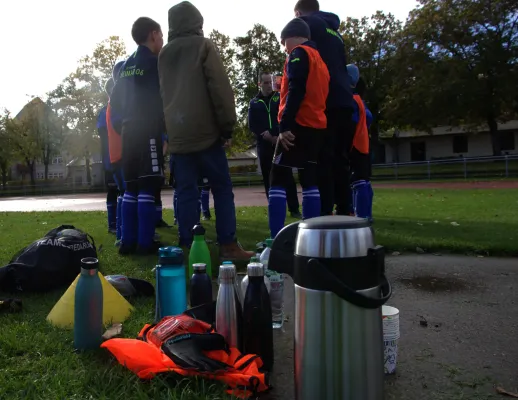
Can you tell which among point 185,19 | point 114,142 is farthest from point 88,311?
point 114,142

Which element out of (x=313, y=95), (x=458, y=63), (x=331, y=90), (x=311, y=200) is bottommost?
(x=311, y=200)

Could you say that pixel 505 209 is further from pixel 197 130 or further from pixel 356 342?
pixel 356 342

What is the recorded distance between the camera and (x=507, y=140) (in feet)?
170

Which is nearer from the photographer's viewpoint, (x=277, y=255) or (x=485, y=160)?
(x=277, y=255)

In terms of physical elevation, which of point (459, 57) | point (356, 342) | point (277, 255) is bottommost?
point (356, 342)

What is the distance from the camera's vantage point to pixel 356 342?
183 cm

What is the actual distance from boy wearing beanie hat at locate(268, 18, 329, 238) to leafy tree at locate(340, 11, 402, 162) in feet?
127

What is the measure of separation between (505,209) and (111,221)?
671 centimetres

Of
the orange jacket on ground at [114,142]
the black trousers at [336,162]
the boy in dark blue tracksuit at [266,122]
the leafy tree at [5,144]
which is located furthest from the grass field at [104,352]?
the leafy tree at [5,144]

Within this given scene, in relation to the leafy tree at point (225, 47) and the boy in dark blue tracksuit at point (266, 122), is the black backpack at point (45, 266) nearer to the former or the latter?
the boy in dark blue tracksuit at point (266, 122)

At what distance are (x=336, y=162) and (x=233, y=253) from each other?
1.73 meters

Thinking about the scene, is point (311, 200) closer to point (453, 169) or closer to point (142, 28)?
point (142, 28)

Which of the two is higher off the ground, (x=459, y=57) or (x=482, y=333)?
(x=459, y=57)

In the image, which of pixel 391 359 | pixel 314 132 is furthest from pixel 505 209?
pixel 391 359
